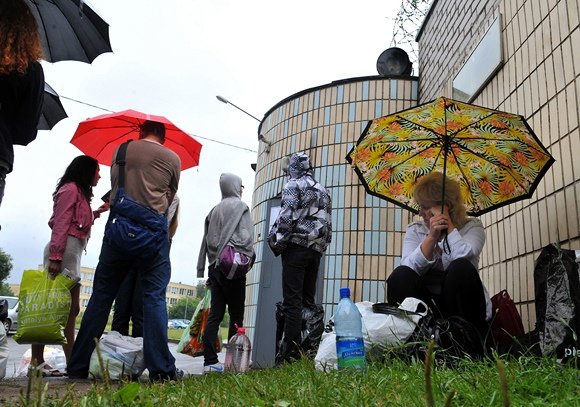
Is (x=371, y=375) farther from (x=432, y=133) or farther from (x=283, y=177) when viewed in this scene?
(x=283, y=177)

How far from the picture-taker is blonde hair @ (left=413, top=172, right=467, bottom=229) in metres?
3.31

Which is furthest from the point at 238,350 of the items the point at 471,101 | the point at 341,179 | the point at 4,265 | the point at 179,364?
the point at 4,265

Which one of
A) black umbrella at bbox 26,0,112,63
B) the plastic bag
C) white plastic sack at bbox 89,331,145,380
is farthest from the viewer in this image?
the plastic bag

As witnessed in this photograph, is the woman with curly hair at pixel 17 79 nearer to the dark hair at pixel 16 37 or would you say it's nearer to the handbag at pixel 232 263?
the dark hair at pixel 16 37

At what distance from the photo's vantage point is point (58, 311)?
11.0ft

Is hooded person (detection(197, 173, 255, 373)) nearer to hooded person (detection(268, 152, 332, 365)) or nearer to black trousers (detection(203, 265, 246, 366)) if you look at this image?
black trousers (detection(203, 265, 246, 366))

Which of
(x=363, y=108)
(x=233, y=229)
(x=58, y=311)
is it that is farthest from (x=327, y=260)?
(x=58, y=311)

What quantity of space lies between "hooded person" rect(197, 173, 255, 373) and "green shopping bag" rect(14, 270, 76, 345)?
117 centimetres

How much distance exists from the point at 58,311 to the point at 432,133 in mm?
2787

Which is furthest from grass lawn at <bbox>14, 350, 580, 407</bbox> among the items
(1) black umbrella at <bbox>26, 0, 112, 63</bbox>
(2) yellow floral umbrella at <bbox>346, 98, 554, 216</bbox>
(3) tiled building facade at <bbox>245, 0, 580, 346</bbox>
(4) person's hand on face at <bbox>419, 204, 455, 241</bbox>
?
(1) black umbrella at <bbox>26, 0, 112, 63</bbox>

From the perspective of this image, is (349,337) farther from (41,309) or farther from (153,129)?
(41,309)

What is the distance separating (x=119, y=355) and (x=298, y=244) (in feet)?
5.02

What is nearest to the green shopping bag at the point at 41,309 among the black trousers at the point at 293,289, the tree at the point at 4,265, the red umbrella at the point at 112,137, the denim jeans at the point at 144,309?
the denim jeans at the point at 144,309

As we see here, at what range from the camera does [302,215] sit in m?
4.13
